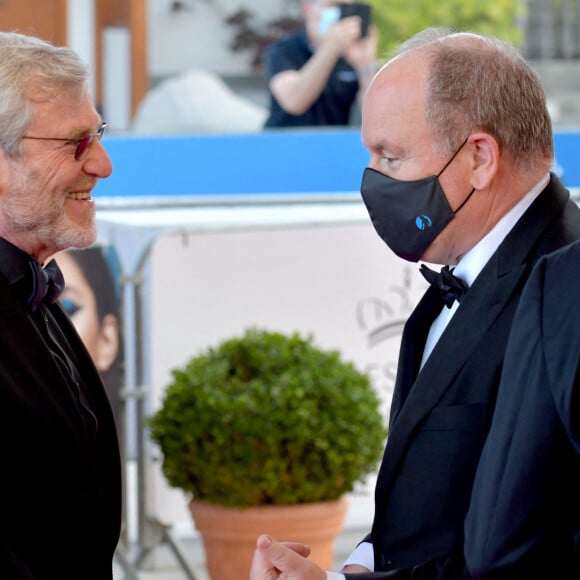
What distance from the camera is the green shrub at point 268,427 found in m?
4.17

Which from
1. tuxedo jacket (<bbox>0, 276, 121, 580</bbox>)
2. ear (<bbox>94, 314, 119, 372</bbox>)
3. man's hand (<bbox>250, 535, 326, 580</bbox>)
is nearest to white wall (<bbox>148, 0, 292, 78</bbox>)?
ear (<bbox>94, 314, 119, 372</bbox>)

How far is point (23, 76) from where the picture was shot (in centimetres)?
239

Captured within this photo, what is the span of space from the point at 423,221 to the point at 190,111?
7013mm

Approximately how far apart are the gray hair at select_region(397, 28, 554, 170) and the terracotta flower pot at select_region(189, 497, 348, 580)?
231cm

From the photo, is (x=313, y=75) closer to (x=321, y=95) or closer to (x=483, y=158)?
(x=321, y=95)

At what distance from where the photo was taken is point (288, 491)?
4.20 m

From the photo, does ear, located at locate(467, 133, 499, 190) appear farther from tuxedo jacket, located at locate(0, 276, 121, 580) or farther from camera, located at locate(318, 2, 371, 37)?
camera, located at locate(318, 2, 371, 37)

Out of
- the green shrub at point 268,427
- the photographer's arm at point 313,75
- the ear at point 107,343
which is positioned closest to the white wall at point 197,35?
the photographer's arm at point 313,75

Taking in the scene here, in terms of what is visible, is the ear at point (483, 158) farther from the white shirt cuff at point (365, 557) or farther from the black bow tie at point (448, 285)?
the white shirt cuff at point (365, 557)

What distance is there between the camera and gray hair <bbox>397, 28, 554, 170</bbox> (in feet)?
6.88

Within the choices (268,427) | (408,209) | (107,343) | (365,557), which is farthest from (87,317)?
(408,209)

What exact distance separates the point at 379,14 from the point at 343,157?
692 centimetres

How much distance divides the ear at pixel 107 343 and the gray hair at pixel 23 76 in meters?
2.03

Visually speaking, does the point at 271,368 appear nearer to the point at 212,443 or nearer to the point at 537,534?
the point at 212,443
